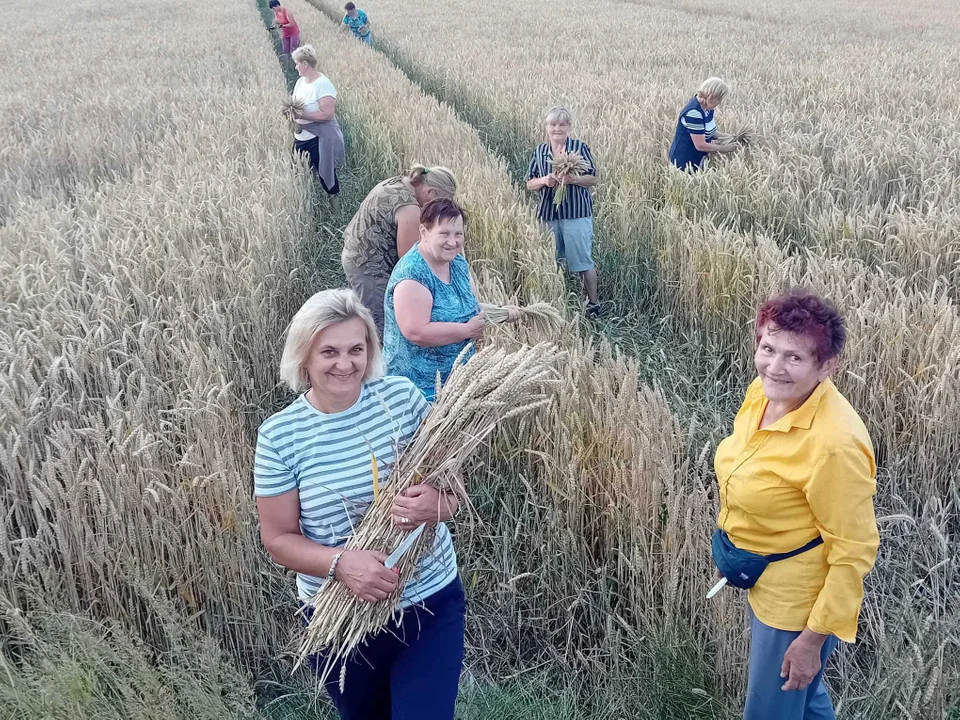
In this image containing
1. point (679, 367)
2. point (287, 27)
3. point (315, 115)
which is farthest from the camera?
point (287, 27)

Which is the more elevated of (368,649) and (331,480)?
(331,480)

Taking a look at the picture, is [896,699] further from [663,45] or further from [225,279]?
[663,45]

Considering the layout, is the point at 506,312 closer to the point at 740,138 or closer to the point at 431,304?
the point at 431,304

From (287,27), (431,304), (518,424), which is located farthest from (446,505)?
(287,27)

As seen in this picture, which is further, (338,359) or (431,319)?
(431,319)

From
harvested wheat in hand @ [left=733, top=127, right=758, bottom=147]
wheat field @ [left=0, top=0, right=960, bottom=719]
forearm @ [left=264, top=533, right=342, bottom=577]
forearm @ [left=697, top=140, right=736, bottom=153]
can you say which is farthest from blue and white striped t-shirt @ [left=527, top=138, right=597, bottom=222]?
forearm @ [left=264, top=533, right=342, bottom=577]

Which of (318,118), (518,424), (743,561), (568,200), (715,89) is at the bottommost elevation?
(518,424)

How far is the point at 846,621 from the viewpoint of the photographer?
1496mm

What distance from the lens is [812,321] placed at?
1529mm

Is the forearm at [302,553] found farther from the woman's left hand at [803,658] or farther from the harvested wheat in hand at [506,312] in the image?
the harvested wheat in hand at [506,312]

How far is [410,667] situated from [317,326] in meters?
0.78

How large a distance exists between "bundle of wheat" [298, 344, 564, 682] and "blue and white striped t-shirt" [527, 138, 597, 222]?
302 cm

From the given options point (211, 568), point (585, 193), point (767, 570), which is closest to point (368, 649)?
point (211, 568)

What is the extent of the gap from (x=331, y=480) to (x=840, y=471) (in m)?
1.05
